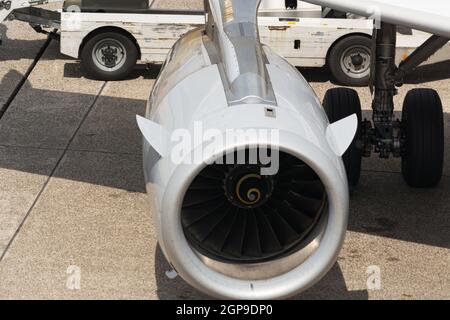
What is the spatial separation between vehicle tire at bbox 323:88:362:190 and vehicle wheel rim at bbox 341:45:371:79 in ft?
10.1

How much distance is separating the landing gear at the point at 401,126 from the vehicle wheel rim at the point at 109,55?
405cm

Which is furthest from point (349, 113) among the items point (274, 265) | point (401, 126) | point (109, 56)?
point (109, 56)

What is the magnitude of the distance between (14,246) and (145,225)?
4.03 ft

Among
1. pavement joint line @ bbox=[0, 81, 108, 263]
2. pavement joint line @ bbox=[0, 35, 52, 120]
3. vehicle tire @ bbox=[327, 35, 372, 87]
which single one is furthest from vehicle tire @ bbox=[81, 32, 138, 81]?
vehicle tire @ bbox=[327, 35, 372, 87]

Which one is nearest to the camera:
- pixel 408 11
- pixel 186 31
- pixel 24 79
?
pixel 408 11

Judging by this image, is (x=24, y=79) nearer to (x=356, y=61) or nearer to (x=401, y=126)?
(x=356, y=61)

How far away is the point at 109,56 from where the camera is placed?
1439cm

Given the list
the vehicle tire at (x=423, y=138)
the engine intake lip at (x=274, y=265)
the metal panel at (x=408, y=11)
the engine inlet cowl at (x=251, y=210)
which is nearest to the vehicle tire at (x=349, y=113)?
the vehicle tire at (x=423, y=138)

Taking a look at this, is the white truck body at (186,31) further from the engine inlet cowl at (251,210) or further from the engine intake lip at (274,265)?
the engine intake lip at (274,265)

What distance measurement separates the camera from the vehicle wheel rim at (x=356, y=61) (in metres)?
14.2

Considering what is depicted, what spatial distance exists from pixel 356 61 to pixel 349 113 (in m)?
3.35

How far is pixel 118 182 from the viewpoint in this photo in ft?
37.3

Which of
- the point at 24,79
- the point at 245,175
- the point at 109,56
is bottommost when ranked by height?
the point at 24,79

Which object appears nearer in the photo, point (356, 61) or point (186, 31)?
point (186, 31)
